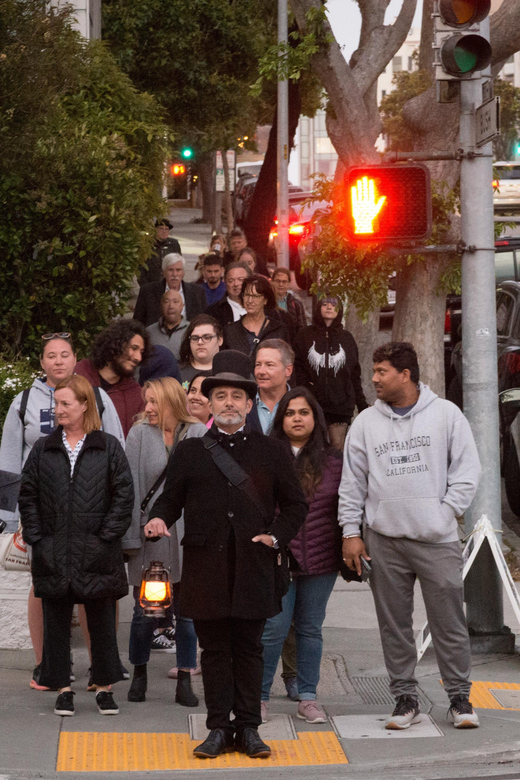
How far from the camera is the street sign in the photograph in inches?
284

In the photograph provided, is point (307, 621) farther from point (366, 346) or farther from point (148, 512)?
point (366, 346)

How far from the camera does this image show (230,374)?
5789mm

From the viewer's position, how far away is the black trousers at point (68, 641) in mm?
6363

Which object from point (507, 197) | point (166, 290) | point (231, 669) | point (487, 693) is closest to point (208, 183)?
point (507, 197)

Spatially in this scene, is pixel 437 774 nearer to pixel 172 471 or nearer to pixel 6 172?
pixel 172 471

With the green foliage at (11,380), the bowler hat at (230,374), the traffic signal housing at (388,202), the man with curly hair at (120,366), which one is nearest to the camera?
the bowler hat at (230,374)

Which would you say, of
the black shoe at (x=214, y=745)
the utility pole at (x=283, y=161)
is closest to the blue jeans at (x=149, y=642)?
the black shoe at (x=214, y=745)

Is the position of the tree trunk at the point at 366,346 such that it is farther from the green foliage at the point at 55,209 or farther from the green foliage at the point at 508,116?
the green foliage at the point at 508,116

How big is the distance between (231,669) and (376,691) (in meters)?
1.54

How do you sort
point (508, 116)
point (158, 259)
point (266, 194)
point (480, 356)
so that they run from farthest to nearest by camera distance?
point (508, 116) < point (266, 194) < point (158, 259) < point (480, 356)

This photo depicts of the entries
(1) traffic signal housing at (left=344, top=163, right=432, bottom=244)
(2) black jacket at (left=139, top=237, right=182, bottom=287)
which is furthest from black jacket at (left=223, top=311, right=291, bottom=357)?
(2) black jacket at (left=139, top=237, right=182, bottom=287)

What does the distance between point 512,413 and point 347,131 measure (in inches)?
122


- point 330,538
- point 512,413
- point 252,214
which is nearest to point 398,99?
point 252,214

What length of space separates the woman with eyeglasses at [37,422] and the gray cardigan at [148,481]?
0.19 meters
